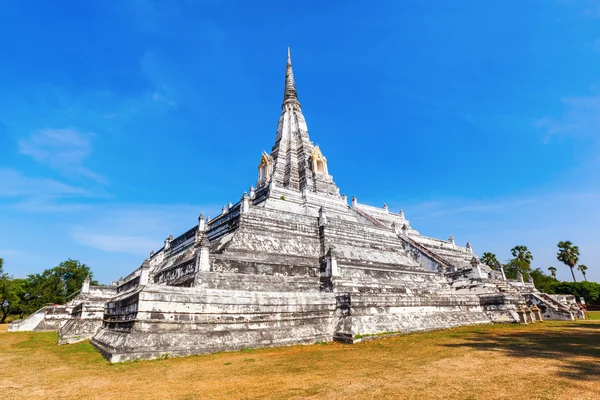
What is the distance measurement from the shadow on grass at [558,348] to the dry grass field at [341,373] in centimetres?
3

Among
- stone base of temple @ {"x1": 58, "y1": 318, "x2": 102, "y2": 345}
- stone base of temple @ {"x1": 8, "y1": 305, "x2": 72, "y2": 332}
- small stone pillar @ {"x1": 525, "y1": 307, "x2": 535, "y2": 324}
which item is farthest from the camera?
stone base of temple @ {"x1": 8, "y1": 305, "x2": 72, "y2": 332}

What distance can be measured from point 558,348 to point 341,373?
774 centimetres

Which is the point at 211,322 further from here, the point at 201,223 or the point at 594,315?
the point at 594,315

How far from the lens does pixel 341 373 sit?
812cm

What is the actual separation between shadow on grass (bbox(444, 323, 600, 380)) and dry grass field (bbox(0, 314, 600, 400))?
0.09ft

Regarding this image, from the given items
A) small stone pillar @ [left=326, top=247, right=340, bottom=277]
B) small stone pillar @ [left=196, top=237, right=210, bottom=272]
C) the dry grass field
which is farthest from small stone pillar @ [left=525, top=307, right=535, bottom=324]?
small stone pillar @ [left=196, top=237, right=210, bottom=272]

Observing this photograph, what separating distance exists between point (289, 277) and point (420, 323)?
718 centimetres

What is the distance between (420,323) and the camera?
16625mm

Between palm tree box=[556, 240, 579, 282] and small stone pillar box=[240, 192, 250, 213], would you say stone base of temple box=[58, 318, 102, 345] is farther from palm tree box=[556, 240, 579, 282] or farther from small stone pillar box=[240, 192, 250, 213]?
palm tree box=[556, 240, 579, 282]

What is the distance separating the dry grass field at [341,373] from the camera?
6.42 m

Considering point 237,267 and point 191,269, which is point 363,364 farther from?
point 191,269

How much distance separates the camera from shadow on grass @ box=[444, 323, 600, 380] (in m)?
7.59

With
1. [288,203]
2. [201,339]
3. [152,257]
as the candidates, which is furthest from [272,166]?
[201,339]

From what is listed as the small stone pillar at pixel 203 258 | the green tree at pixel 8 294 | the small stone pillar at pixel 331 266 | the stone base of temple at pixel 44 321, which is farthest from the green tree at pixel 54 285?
the small stone pillar at pixel 331 266
